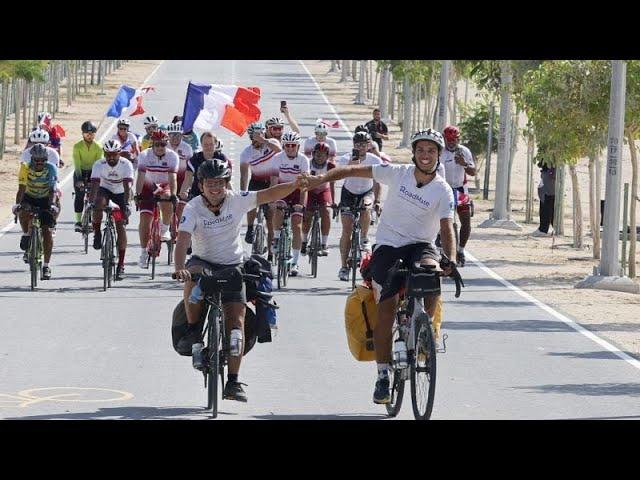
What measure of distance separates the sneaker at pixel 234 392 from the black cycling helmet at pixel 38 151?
9069 mm

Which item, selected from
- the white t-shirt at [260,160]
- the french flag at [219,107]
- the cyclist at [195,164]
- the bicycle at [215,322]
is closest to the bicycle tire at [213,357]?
the bicycle at [215,322]

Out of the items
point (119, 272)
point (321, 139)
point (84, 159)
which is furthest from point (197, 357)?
point (84, 159)

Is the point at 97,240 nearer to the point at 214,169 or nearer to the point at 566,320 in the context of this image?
the point at 566,320

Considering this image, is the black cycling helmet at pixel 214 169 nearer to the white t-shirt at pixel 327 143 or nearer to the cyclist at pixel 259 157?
the cyclist at pixel 259 157

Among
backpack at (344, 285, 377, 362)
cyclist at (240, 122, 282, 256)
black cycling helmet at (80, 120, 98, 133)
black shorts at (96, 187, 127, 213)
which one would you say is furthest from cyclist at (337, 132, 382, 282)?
backpack at (344, 285, 377, 362)

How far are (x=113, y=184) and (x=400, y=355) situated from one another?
10960 mm

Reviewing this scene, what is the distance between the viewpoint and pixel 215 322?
43.3 ft

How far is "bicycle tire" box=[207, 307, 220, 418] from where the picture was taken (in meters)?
13.1

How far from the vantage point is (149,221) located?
24078 millimetres

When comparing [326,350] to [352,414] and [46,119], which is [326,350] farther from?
[46,119]

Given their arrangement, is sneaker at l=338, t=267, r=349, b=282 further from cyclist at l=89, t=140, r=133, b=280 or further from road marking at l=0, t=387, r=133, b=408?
road marking at l=0, t=387, r=133, b=408

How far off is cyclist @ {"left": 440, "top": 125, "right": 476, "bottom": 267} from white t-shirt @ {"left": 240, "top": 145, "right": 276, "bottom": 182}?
224 centimetres
